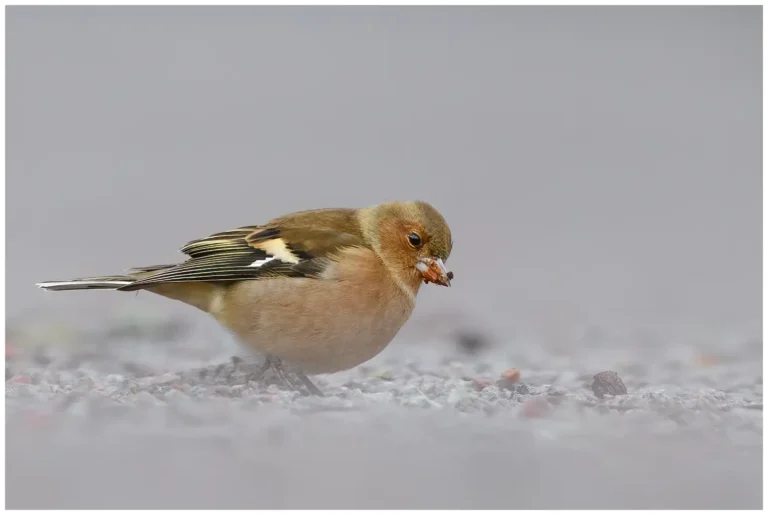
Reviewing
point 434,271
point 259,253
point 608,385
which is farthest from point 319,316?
point 608,385

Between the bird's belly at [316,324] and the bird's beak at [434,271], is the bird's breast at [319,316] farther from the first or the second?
the bird's beak at [434,271]

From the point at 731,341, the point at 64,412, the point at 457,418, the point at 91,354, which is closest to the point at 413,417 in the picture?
the point at 457,418

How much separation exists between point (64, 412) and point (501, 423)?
6.31ft

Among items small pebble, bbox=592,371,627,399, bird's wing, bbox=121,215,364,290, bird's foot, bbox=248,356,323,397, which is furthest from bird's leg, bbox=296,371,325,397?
small pebble, bbox=592,371,627,399

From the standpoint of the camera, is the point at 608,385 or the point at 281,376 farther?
the point at 608,385

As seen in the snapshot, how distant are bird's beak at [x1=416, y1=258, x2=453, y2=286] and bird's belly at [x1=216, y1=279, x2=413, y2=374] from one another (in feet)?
1.01

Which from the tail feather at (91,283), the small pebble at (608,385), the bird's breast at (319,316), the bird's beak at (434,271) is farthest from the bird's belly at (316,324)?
the small pebble at (608,385)

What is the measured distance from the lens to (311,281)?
5.36m

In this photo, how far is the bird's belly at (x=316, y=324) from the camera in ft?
17.4

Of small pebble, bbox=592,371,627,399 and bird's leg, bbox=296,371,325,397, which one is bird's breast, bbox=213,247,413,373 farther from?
small pebble, bbox=592,371,627,399

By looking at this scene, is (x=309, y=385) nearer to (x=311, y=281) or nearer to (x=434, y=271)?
(x=311, y=281)

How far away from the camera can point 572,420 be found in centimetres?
486

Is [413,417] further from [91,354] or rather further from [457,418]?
[91,354]

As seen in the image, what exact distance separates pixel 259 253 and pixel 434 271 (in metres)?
0.91
